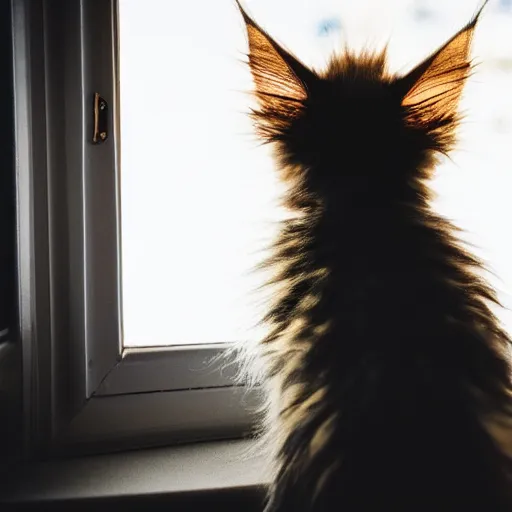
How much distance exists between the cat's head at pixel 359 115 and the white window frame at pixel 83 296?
0.31 metres

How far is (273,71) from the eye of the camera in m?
0.65

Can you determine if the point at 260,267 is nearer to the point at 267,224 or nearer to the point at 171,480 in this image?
the point at 267,224

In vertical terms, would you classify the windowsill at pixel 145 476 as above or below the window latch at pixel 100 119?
below

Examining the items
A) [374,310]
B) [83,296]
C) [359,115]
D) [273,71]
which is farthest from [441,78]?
[83,296]

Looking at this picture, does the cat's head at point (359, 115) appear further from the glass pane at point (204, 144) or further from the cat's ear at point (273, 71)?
the glass pane at point (204, 144)

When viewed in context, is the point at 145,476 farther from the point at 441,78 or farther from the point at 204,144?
the point at 441,78

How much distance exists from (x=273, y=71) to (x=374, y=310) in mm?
314

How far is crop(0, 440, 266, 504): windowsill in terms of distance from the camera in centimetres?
73

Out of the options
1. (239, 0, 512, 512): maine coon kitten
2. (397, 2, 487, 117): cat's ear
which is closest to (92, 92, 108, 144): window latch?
(239, 0, 512, 512): maine coon kitten

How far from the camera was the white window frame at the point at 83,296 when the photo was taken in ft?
2.62

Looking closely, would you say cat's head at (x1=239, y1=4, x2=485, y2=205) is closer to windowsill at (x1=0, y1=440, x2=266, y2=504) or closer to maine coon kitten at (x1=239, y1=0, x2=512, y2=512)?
maine coon kitten at (x1=239, y1=0, x2=512, y2=512)

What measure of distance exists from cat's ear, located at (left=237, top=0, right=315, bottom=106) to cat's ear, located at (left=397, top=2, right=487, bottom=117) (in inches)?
5.0

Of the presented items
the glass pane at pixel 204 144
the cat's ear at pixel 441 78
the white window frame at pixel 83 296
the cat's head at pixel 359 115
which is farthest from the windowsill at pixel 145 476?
the cat's ear at pixel 441 78

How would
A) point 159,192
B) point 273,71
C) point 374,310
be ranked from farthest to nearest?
1. point 159,192
2. point 273,71
3. point 374,310
